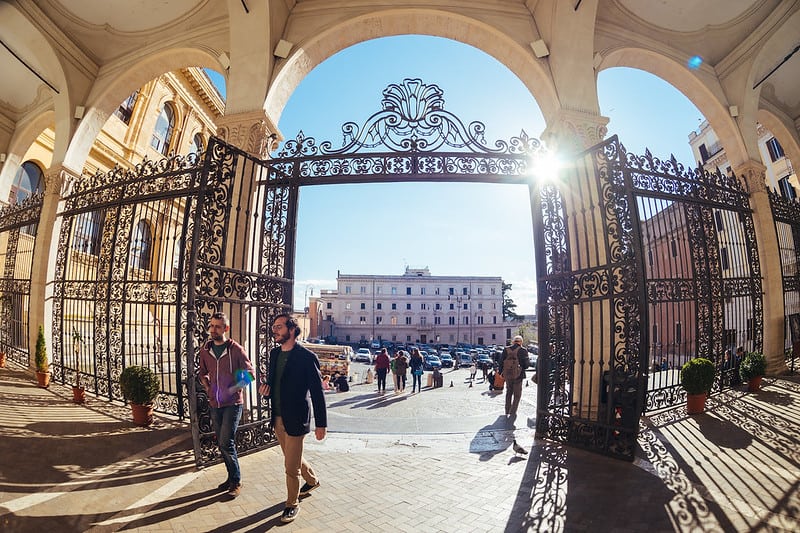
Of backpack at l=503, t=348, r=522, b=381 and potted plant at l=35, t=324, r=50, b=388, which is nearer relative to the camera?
backpack at l=503, t=348, r=522, b=381

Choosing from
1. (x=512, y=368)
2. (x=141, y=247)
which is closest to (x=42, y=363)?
(x=141, y=247)

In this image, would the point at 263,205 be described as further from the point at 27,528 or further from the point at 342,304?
the point at 342,304

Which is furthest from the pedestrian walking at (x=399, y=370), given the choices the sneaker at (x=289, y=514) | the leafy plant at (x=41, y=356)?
the leafy plant at (x=41, y=356)

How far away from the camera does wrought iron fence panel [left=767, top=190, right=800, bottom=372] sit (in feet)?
28.8

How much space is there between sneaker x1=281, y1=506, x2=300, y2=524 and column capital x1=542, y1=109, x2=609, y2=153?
6.43m

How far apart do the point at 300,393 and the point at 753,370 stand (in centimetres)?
911

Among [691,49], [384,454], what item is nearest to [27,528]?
[384,454]

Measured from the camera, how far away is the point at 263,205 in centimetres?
586

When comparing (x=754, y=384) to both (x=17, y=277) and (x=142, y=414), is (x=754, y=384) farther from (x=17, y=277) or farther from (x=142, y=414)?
(x=17, y=277)

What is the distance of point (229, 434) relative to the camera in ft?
11.7

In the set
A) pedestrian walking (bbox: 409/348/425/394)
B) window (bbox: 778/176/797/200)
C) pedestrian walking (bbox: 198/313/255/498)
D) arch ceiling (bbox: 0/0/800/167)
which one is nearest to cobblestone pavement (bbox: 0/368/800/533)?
pedestrian walking (bbox: 198/313/255/498)

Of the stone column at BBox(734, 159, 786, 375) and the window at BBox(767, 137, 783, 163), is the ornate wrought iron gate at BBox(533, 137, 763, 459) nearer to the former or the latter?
the stone column at BBox(734, 159, 786, 375)

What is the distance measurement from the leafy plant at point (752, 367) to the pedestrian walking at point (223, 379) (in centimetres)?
948

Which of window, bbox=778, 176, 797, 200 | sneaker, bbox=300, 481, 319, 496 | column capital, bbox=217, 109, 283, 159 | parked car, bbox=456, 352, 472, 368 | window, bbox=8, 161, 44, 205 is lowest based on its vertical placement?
parked car, bbox=456, 352, 472, 368
